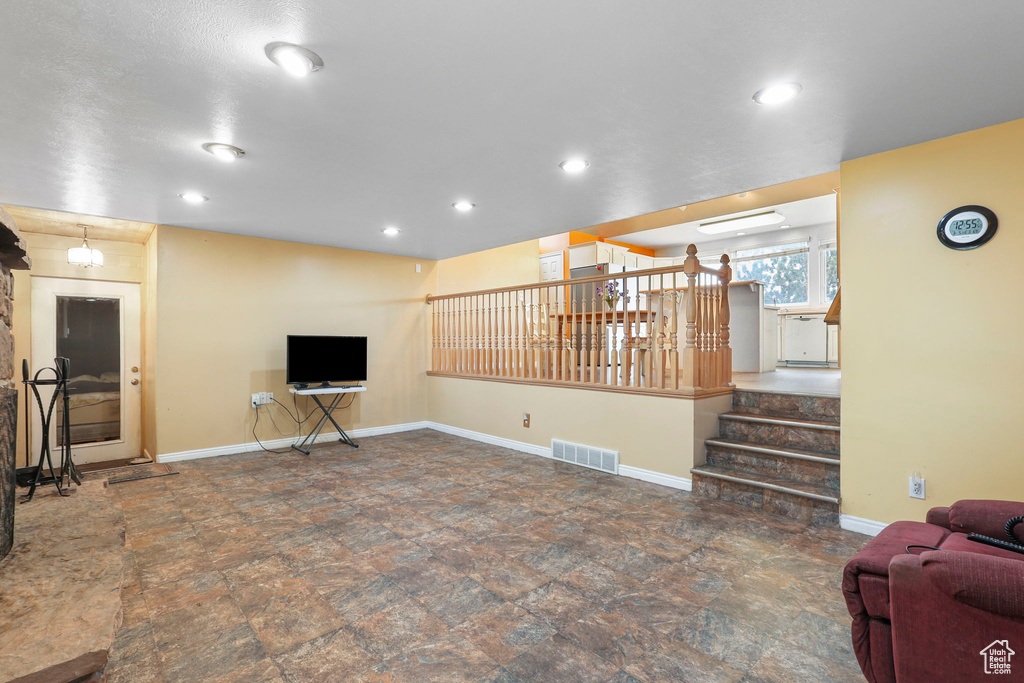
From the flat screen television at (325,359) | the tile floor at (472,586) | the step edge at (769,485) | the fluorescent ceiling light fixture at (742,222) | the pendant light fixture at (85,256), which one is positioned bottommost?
the tile floor at (472,586)

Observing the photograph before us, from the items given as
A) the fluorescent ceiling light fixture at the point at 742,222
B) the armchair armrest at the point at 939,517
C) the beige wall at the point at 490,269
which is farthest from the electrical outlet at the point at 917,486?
the beige wall at the point at 490,269

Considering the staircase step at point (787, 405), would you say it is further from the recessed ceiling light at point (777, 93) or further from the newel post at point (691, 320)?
the recessed ceiling light at point (777, 93)

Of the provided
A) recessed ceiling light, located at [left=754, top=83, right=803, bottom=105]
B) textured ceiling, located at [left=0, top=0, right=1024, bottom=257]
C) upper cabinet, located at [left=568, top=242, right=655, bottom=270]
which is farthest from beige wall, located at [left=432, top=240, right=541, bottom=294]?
recessed ceiling light, located at [left=754, top=83, right=803, bottom=105]

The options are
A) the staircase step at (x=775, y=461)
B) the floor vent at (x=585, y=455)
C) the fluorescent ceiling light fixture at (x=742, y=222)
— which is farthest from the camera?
the fluorescent ceiling light fixture at (x=742, y=222)

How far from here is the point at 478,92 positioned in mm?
2219

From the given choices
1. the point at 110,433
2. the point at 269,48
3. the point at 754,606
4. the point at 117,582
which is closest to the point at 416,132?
the point at 269,48

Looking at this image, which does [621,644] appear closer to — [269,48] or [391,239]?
[269,48]

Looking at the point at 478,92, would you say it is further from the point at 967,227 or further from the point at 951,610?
the point at 967,227

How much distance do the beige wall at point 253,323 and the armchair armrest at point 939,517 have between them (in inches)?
214

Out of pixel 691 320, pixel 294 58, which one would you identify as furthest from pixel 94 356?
pixel 691 320

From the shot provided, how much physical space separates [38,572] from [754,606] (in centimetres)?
279

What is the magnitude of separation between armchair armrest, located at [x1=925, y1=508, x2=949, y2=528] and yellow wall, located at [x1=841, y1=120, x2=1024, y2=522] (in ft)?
3.31

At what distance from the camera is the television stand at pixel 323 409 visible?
5.08m

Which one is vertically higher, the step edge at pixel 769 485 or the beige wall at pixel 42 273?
the beige wall at pixel 42 273
